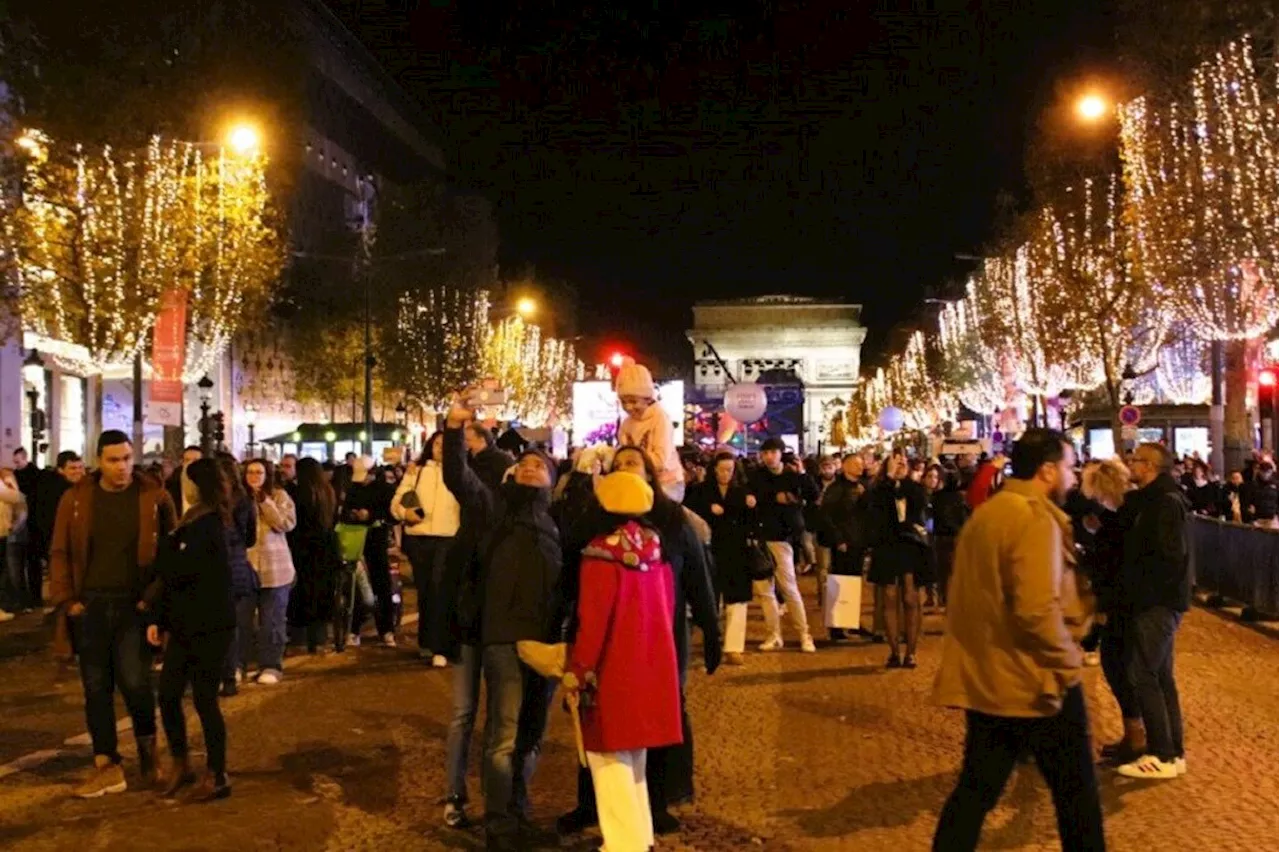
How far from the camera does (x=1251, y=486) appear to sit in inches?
889

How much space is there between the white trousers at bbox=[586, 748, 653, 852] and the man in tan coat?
1305mm

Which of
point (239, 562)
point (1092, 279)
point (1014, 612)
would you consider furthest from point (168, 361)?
point (1092, 279)

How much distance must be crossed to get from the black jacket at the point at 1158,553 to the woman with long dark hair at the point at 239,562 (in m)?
4.90

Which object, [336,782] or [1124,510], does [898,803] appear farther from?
A: [336,782]

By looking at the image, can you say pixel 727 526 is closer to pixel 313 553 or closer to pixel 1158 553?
pixel 313 553

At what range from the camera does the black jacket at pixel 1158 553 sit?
324 inches

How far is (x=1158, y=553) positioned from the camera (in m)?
8.23

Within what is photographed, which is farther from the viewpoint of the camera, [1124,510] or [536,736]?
[1124,510]

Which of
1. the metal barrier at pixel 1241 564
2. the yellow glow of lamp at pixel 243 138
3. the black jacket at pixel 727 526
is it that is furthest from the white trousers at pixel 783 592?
the yellow glow of lamp at pixel 243 138

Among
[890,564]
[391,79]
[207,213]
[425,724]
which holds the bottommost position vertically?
[425,724]

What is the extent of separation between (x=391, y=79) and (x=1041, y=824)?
7783cm

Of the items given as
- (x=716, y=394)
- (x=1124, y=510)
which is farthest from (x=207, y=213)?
(x=716, y=394)

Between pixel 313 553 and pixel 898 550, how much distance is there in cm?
506

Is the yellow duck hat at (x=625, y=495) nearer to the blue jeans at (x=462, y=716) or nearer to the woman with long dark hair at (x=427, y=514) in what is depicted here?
the blue jeans at (x=462, y=716)
